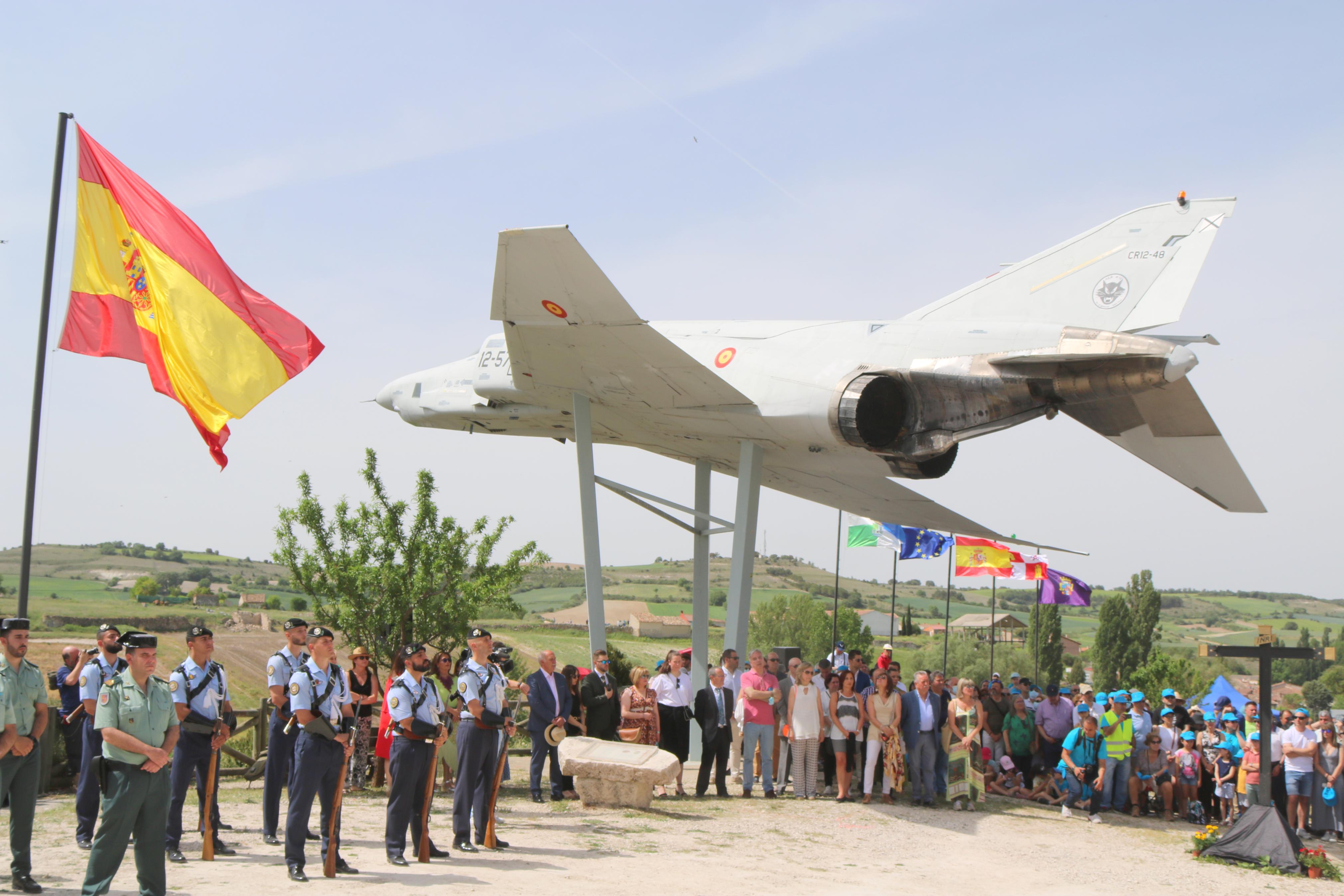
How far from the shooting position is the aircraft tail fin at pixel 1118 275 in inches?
424

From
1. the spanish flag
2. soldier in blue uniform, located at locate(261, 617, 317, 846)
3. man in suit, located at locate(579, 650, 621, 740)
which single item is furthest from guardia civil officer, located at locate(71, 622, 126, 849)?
the spanish flag

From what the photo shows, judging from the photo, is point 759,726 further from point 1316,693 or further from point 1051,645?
point 1316,693

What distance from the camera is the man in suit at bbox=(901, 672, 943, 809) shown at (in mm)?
11875

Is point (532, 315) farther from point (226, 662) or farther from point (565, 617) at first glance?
point (565, 617)

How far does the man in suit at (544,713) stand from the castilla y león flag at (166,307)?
3918 mm

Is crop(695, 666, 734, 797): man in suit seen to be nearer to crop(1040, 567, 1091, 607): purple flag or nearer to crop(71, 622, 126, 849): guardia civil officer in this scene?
crop(71, 622, 126, 849): guardia civil officer

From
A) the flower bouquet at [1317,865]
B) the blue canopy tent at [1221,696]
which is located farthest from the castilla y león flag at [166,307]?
the blue canopy tent at [1221,696]

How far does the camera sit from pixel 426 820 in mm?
7664

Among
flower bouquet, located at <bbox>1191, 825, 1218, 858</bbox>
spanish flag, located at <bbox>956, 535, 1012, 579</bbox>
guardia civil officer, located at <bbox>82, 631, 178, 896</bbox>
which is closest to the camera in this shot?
guardia civil officer, located at <bbox>82, 631, 178, 896</bbox>

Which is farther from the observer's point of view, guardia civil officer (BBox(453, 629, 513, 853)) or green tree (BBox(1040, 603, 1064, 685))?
green tree (BBox(1040, 603, 1064, 685))

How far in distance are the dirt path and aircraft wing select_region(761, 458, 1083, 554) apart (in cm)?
541

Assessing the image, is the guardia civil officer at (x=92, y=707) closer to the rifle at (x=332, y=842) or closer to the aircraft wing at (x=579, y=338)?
the rifle at (x=332, y=842)

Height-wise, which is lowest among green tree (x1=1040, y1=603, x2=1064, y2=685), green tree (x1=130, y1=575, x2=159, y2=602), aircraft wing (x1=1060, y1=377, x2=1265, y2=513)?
green tree (x1=1040, y1=603, x2=1064, y2=685)

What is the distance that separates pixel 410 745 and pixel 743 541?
6.45 meters
